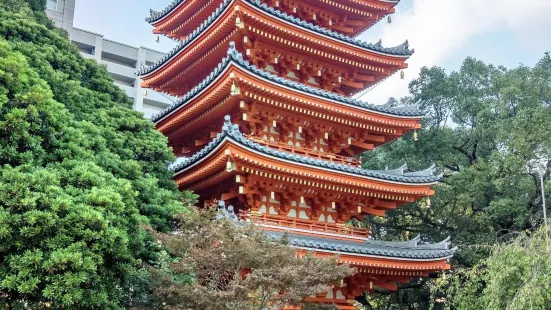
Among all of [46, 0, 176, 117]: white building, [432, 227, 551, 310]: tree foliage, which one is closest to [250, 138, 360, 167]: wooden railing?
[432, 227, 551, 310]: tree foliage

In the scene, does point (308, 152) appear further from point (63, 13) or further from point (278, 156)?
point (63, 13)

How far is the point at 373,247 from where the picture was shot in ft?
47.9

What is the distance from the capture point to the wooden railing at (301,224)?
44.5 ft

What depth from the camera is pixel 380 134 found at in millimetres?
16938

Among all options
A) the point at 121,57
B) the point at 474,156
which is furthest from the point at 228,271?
the point at 121,57

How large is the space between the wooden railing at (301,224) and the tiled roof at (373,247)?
16.4 inches

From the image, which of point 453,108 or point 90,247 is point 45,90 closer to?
point 90,247

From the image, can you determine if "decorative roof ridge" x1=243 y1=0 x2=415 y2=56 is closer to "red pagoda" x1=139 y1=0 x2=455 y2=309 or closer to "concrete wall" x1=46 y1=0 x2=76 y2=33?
"red pagoda" x1=139 y1=0 x2=455 y2=309

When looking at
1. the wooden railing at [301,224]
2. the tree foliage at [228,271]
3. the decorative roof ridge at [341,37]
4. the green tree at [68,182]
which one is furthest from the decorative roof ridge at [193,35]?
the tree foliage at [228,271]

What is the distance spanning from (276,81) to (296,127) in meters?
2.02

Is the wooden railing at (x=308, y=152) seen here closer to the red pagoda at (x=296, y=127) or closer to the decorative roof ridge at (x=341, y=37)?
the red pagoda at (x=296, y=127)

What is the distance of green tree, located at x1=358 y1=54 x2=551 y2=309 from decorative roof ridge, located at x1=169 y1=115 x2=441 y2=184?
6618 mm

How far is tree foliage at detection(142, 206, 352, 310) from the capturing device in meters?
8.63

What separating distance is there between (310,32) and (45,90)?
27.3ft
